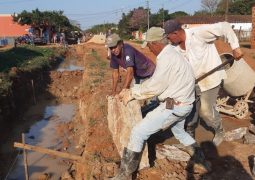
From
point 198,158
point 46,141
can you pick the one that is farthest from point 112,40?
point 46,141

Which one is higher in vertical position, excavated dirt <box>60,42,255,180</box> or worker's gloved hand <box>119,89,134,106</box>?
worker's gloved hand <box>119,89,134,106</box>

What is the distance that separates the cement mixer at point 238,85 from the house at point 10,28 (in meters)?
43.5

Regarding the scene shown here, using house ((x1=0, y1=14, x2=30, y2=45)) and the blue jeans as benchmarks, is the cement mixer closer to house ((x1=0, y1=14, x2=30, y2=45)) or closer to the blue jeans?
the blue jeans

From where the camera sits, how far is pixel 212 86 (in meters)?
5.52

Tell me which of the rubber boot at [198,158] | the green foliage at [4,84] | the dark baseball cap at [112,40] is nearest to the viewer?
the rubber boot at [198,158]

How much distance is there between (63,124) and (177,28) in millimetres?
8392

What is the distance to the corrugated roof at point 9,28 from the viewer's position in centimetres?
4831

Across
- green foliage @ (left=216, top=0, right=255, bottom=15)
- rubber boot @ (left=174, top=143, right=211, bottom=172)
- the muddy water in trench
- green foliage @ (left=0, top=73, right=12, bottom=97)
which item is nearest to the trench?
the muddy water in trench

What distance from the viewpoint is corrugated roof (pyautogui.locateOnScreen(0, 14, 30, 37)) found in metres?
48.3

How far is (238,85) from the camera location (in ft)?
23.9

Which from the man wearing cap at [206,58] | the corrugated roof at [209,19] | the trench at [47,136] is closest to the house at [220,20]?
the corrugated roof at [209,19]

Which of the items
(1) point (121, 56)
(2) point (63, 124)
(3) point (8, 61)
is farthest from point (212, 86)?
(3) point (8, 61)

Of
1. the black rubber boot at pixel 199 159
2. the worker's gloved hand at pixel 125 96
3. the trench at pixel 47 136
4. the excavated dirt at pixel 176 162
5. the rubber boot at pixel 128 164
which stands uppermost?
the worker's gloved hand at pixel 125 96

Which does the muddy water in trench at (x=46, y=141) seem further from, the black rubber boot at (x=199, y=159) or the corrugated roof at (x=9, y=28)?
the corrugated roof at (x=9, y=28)
